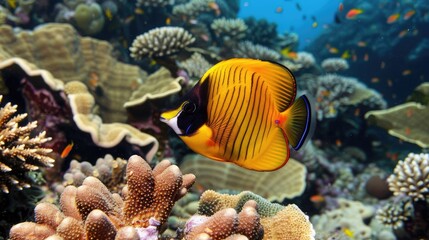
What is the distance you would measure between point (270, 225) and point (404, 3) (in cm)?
1817

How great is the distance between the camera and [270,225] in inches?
88.2

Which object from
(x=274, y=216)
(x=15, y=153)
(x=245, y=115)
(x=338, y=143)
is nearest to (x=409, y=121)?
(x=338, y=143)

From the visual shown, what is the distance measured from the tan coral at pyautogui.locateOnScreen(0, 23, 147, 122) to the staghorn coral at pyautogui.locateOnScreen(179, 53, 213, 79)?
98cm

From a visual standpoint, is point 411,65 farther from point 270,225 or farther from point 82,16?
point 270,225

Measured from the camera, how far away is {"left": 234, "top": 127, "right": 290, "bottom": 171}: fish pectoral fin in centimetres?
156

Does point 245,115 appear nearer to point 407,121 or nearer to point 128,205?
point 128,205

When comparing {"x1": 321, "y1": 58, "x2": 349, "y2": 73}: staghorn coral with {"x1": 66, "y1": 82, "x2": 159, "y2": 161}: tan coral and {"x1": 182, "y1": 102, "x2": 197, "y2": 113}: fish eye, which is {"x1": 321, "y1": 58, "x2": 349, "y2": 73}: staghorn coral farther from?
{"x1": 182, "y1": 102, "x2": 197, "y2": 113}: fish eye

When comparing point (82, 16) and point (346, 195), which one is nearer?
point (346, 195)

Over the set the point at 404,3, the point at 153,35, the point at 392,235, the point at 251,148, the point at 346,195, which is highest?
the point at 404,3

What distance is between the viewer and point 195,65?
258 inches

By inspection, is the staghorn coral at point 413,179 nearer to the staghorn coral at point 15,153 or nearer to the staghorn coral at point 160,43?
the staghorn coral at point 160,43

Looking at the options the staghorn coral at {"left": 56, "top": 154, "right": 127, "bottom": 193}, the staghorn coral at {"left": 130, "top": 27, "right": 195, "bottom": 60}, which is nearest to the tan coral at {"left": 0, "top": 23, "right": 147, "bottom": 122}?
the staghorn coral at {"left": 130, "top": 27, "right": 195, "bottom": 60}

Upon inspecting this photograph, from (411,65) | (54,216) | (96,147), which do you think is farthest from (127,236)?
(411,65)

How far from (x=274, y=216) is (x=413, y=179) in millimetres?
3332
